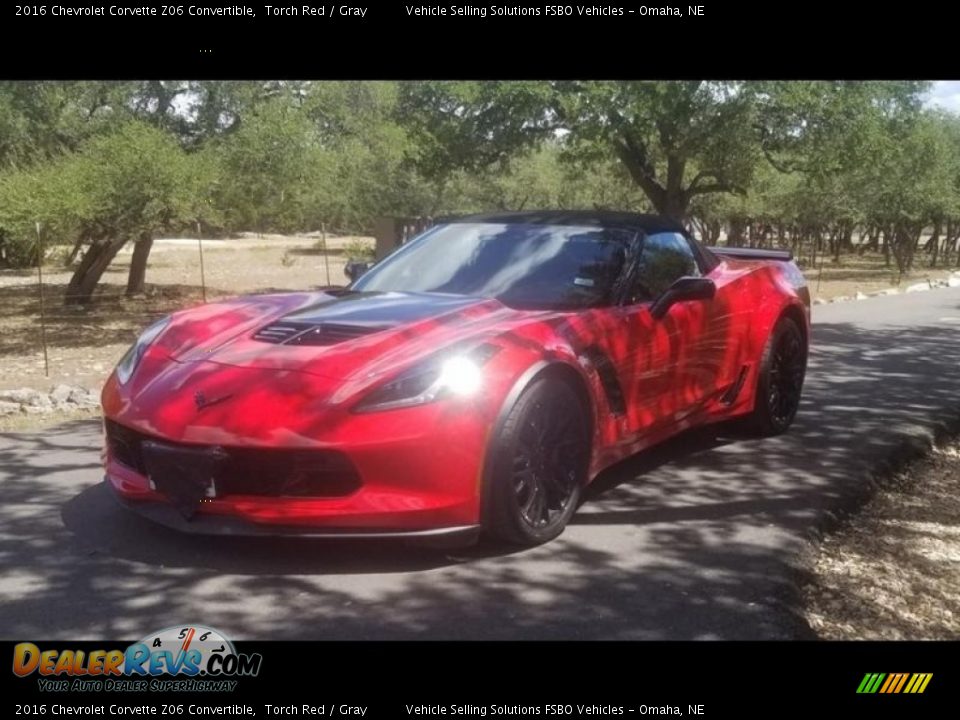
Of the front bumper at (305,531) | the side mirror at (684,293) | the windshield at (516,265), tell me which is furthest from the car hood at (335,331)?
the side mirror at (684,293)

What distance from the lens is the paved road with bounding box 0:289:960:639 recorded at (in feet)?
10.7

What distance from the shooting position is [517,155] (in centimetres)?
1728

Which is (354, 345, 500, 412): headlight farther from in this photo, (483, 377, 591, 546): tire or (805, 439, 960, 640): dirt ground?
(805, 439, 960, 640): dirt ground

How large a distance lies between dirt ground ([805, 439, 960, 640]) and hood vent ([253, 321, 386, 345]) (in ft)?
6.81

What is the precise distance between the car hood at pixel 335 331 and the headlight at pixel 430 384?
74mm

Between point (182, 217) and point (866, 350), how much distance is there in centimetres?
942

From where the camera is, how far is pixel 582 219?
520cm

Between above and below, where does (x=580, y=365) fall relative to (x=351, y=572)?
above

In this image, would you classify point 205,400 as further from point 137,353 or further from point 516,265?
point 516,265

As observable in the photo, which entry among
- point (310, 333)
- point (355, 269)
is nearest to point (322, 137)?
point (355, 269)

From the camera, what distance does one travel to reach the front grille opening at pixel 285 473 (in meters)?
3.53

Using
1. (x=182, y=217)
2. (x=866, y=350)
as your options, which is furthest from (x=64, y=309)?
(x=866, y=350)
